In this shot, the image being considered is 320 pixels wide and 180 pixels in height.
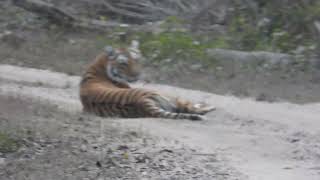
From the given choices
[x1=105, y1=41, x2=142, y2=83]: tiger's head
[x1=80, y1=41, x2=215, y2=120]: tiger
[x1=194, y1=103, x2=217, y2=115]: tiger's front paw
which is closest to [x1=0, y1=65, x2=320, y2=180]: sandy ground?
[x1=194, y1=103, x2=217, y2=115]: tiger's front paw

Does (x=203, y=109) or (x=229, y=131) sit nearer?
(x=229, y=131)

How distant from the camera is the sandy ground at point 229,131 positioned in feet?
21.2

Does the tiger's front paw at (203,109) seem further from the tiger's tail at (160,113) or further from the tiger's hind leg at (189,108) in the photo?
the tiger's tail at (160,113)

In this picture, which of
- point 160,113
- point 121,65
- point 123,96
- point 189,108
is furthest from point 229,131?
point 121,65

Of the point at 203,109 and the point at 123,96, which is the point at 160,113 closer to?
the point at 123,96

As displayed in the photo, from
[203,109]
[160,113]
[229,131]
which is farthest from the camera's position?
[203,109]

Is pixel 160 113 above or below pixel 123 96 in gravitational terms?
below

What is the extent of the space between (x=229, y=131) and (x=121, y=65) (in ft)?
6.27

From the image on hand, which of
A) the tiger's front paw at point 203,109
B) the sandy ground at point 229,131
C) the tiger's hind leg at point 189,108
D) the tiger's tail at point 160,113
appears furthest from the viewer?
the tiger's front paw at point 203,109

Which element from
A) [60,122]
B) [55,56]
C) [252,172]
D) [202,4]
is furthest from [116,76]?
[202,4]

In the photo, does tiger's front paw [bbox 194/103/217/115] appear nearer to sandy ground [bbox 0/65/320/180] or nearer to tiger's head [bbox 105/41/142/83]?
sandy ground [bbox 0/65/320/180]

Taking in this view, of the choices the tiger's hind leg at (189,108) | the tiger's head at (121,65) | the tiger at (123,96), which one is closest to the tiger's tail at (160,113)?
the tiger at (123,96)

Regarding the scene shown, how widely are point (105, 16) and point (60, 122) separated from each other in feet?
37.6

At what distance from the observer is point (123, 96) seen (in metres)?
9.31
